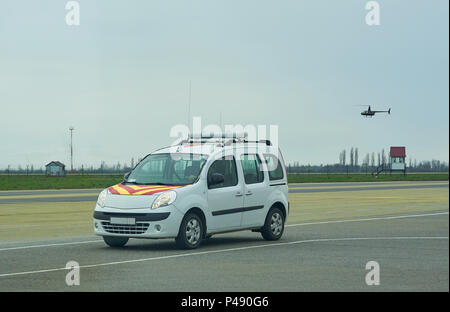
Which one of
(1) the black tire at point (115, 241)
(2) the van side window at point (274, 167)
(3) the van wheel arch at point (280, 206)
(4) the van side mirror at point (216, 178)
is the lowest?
(1) the black tire at point (115, 241)

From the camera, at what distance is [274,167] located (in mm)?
17922

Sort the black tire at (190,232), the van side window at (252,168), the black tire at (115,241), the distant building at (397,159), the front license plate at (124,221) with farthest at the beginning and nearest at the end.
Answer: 1. the distant building at (397,159)
2. the van side window at (252,168)
3. the black tire at (115,241)
4. the black tire at (190,232)
5. the front license plate at (124,221)

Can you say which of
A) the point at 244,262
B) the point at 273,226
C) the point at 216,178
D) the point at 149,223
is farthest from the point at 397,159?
the point at 244,262

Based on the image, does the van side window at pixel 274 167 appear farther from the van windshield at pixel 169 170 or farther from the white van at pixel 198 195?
the van windshield at pixel 169 170

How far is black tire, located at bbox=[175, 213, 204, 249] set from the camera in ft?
50.2

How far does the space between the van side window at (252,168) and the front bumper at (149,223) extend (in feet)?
7.55

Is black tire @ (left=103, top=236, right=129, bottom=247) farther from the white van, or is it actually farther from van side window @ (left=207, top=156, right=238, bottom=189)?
van side window @ (left=207, top=156, right=238, bottom=189)

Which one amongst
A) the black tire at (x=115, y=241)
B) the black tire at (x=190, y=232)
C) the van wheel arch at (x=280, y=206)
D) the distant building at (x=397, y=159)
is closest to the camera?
the black tire at (x=190, y=232)

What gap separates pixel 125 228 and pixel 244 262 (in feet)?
9.27

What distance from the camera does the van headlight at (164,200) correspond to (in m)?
15.1

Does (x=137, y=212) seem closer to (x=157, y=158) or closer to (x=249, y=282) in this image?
(x=157, y=158)

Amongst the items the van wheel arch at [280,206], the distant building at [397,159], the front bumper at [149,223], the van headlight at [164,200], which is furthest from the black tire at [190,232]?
the distant building at [397,159]

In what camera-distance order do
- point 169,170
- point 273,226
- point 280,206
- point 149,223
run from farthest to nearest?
point 280,206, point 273,226, point 169,170, point 149,223

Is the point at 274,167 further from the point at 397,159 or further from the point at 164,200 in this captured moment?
the point at 397,159
